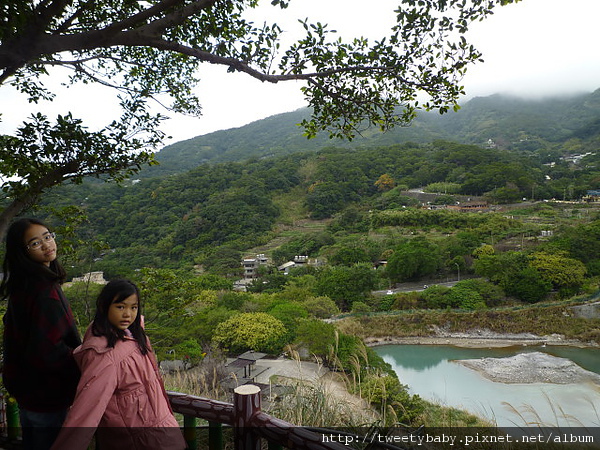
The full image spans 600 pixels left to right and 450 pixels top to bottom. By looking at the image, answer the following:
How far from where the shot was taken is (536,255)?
17.8 meters

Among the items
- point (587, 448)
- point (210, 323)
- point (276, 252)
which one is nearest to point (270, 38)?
point (587, 448)

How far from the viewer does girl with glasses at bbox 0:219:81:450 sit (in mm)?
1062

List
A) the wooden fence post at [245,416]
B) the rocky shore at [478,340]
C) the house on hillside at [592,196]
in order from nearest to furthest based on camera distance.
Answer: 1. the wooden fence post at [245,416]
2. the rocky shore at [478,340]
3. the house on hillside at [592,196]

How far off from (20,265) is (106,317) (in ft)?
0.97

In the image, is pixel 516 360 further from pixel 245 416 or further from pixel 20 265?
pixel 20 265

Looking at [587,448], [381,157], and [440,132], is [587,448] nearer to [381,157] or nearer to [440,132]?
[381,157]

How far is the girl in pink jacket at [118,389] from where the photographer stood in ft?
3.09

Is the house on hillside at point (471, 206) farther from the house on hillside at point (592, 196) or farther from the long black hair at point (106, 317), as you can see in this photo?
the long black hair at point (106, 317)

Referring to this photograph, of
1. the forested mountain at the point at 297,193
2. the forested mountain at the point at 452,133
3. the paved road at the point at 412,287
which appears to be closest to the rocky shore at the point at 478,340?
the paved road at the point at 412,287

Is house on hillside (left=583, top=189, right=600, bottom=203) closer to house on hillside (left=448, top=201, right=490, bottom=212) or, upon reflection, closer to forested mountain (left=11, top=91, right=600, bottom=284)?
forested mountain (left=11, top=91, right=600, bottom=284)

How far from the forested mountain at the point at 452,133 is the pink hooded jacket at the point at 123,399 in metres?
53.6

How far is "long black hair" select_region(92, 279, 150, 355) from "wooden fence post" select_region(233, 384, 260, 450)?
323 mm

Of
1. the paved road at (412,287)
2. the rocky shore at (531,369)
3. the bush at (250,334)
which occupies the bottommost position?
the rocky shore at (531,369)

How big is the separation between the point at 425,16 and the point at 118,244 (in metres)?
30.0
